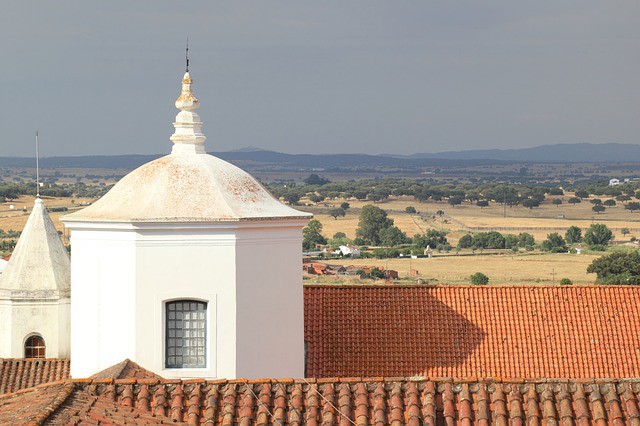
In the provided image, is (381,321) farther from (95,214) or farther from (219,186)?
(95,214)

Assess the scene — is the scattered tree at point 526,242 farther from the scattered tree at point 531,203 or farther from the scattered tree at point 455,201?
the scattered tree at point 455,201

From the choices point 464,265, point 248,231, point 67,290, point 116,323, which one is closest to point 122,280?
point 116,323

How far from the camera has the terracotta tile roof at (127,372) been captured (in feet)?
54.9

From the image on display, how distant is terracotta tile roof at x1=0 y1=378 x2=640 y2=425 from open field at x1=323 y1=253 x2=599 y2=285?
1877 inches

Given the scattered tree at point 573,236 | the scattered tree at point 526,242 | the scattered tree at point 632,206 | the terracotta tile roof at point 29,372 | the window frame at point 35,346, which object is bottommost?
the terracotta tile roof at point 29,372

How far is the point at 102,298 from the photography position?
58.8 feet

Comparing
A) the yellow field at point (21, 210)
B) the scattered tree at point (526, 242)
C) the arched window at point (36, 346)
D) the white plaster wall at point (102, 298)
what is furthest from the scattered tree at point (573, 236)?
the white plaster wall at point (102, 298)

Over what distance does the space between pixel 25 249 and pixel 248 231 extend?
684 cm

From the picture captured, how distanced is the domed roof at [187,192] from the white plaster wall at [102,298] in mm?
409

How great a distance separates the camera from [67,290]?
878 inches

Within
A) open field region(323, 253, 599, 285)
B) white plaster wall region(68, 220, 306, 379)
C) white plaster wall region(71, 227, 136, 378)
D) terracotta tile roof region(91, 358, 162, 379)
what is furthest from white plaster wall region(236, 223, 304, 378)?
open field region(323, 253, 599, 285)

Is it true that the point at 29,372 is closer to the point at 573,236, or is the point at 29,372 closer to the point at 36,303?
the point at 36,303

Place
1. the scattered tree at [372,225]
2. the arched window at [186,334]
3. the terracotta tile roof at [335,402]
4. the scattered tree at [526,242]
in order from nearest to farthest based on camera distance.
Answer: the terracotta tile roof at [335,402] → the arched window at [186,334] → the scattered tree at [526,242] → the scattered tree at [372,225]

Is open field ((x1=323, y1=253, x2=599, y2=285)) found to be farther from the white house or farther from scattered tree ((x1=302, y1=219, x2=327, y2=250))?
scattered tree ((x1=302, y1=219, x2=327, y2=250))
